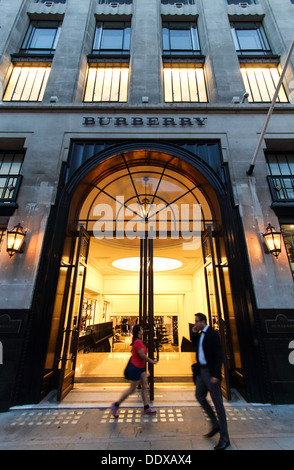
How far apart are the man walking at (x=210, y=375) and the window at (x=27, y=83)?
977 centimetres

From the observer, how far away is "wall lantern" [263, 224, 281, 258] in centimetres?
509

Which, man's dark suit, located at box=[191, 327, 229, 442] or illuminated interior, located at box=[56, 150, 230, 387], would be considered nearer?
man's dark suit, located at box=[191, 327, 229, 442]

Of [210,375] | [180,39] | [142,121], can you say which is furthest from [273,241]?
[180,39]

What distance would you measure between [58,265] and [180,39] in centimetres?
1169

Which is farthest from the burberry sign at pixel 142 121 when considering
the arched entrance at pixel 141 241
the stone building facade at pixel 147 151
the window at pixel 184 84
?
the window at pixel 184 84

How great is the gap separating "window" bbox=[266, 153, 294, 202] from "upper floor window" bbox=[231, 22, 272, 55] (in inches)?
221

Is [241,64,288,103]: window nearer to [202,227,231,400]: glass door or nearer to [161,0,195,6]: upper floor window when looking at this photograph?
[161,0,195,6]: upper floor window

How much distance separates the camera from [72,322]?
17.8 ft

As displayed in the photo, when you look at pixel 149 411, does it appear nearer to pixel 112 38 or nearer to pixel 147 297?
pixel 147 297

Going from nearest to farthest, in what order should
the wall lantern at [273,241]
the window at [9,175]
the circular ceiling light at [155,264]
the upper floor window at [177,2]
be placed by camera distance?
the wall lantern at [273,241] → the window at [9,175] → the upper floor window at [177,2] → the circular ceiling light at [155,264]

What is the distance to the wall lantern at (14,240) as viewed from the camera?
502 cm

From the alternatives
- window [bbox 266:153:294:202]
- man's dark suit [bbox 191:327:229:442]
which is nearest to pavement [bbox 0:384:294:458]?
man's dark suit [bbox 191:327:229:442]

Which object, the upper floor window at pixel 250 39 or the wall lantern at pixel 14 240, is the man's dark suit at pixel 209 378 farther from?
the upper floor window at pixel 250 39
